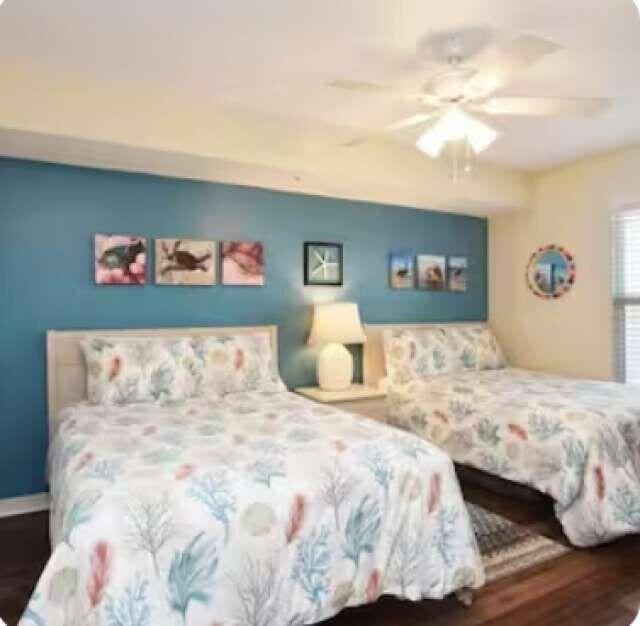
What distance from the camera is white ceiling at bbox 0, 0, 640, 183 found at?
1968 mm

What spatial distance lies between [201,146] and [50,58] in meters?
0.83

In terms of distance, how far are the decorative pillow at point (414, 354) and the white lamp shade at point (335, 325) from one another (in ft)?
1.02

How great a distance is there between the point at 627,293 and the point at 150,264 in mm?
3350

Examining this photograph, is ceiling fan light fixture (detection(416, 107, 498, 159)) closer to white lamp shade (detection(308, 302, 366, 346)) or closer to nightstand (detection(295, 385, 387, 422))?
white lamp shade (detection(308, 302, 366, 346))

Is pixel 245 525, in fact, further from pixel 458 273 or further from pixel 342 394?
pixel 458 273

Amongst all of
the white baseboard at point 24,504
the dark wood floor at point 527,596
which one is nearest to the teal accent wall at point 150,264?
the white baseboard at point 24,504

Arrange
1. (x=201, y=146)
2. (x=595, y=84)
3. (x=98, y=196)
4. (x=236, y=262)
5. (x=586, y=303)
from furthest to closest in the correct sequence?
(x=586, y=303) < (x=236, y=262) < (x=98, y=196) < (x=201, y=146) < (x=595, y=84)

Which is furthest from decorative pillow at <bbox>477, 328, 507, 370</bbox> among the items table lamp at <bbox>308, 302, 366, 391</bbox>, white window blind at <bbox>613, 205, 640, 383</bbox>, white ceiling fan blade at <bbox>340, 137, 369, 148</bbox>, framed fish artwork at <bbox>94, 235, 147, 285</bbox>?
framed fish artwork at <bbox>94, 235, 147, 285</bbox>

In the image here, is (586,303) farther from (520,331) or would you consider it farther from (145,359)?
(145,359)

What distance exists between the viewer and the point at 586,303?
13.3 ft

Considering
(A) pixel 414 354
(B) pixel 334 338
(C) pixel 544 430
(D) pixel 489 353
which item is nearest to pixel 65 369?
(B) pixel 334 338

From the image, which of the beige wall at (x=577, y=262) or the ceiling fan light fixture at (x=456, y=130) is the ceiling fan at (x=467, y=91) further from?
the beige wall at (x=577, y=262)

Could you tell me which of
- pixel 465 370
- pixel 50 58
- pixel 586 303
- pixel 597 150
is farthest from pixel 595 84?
pixel 50 58

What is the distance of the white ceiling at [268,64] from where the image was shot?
197cm
